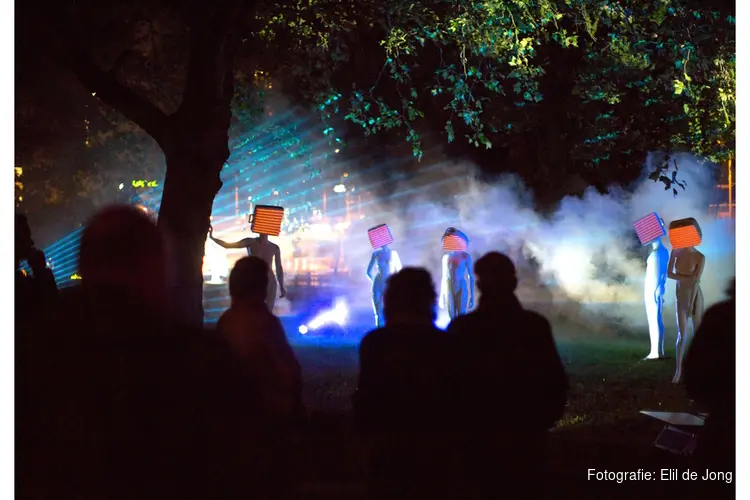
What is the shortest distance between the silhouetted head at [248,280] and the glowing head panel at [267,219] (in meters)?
5.91

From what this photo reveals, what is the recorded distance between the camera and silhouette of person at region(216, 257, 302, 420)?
4098 mm

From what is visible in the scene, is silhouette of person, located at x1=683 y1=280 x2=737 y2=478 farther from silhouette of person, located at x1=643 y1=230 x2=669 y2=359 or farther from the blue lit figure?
the blue lit figure

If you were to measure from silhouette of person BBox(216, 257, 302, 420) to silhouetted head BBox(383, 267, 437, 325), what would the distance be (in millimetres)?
715

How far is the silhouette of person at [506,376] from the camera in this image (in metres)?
4.35

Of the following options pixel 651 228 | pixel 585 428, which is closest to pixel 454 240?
pixel 651 228

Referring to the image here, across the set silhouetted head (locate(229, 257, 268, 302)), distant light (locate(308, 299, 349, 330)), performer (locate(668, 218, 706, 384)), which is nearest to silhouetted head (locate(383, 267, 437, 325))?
silhouetted head (locate(229, 257, 268, 302))

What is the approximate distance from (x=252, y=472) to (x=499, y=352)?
1.57 metres

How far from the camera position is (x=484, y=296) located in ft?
14.7

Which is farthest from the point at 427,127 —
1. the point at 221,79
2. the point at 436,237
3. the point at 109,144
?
the point at 221,79

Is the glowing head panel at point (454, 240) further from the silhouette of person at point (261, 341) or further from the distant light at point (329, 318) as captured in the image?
the silhouette of person at point (261, 341)

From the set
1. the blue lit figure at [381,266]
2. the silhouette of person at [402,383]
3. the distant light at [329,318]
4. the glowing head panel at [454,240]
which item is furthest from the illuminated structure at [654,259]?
the distant light at [329,318]

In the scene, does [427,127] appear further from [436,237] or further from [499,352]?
[499,352]

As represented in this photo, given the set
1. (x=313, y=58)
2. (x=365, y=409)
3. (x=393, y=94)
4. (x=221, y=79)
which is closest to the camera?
(x=365, y=409)

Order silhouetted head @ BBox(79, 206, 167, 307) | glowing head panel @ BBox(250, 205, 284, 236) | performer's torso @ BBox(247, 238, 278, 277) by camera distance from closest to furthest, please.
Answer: silhouetted head @ BBox(79, 206, 167, 307) < glowing head panel @ BBox(250, 205, 284, 236) < performer's torso @ BBox(247, 238, 278, 277)
